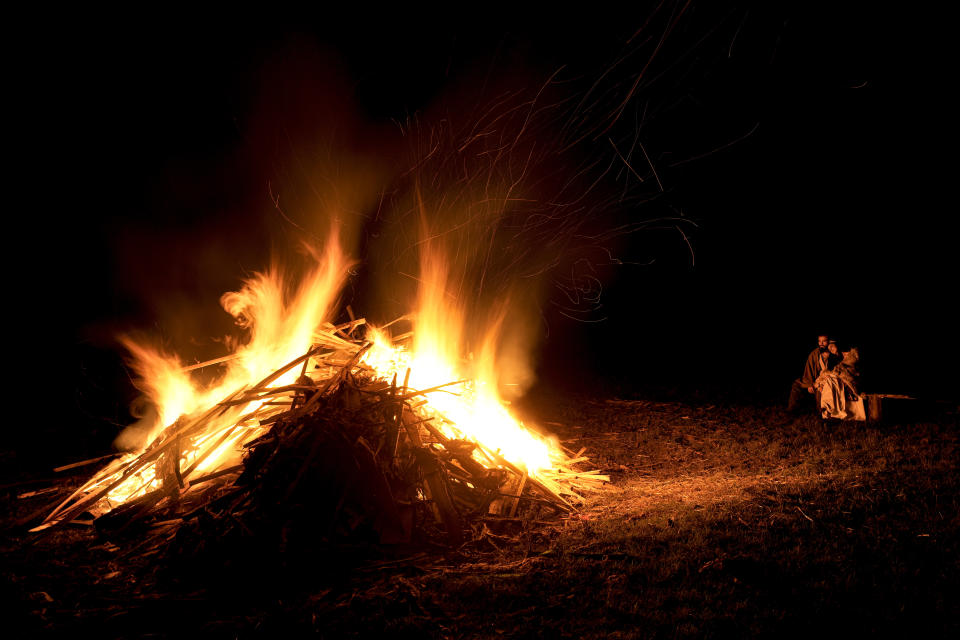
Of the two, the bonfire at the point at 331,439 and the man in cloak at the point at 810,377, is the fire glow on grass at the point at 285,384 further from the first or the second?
the man in cloak at the point at 810,377

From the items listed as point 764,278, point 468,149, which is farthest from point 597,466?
point 764,278

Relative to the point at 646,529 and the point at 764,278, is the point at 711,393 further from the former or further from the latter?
the point at 764,278

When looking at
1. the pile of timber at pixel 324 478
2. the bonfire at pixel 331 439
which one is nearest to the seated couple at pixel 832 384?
the bonfire at pixel 331 439

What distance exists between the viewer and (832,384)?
11125 mm

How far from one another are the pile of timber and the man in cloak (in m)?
6.22

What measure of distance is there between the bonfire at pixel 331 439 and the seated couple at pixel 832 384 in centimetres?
543

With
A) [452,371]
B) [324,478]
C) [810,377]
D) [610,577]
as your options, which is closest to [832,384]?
[810,377]

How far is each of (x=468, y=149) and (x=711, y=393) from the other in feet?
28.1

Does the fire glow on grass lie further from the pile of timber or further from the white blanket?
the white blanket

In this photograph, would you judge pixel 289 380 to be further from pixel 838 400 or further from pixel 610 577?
pixel 838 400

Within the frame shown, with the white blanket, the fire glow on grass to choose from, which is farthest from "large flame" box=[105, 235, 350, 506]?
the white blanket

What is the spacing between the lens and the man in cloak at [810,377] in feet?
38.4

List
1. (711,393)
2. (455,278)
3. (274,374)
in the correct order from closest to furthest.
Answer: (274,374) → (455,278) → (711,393)

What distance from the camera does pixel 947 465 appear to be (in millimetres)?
7504
